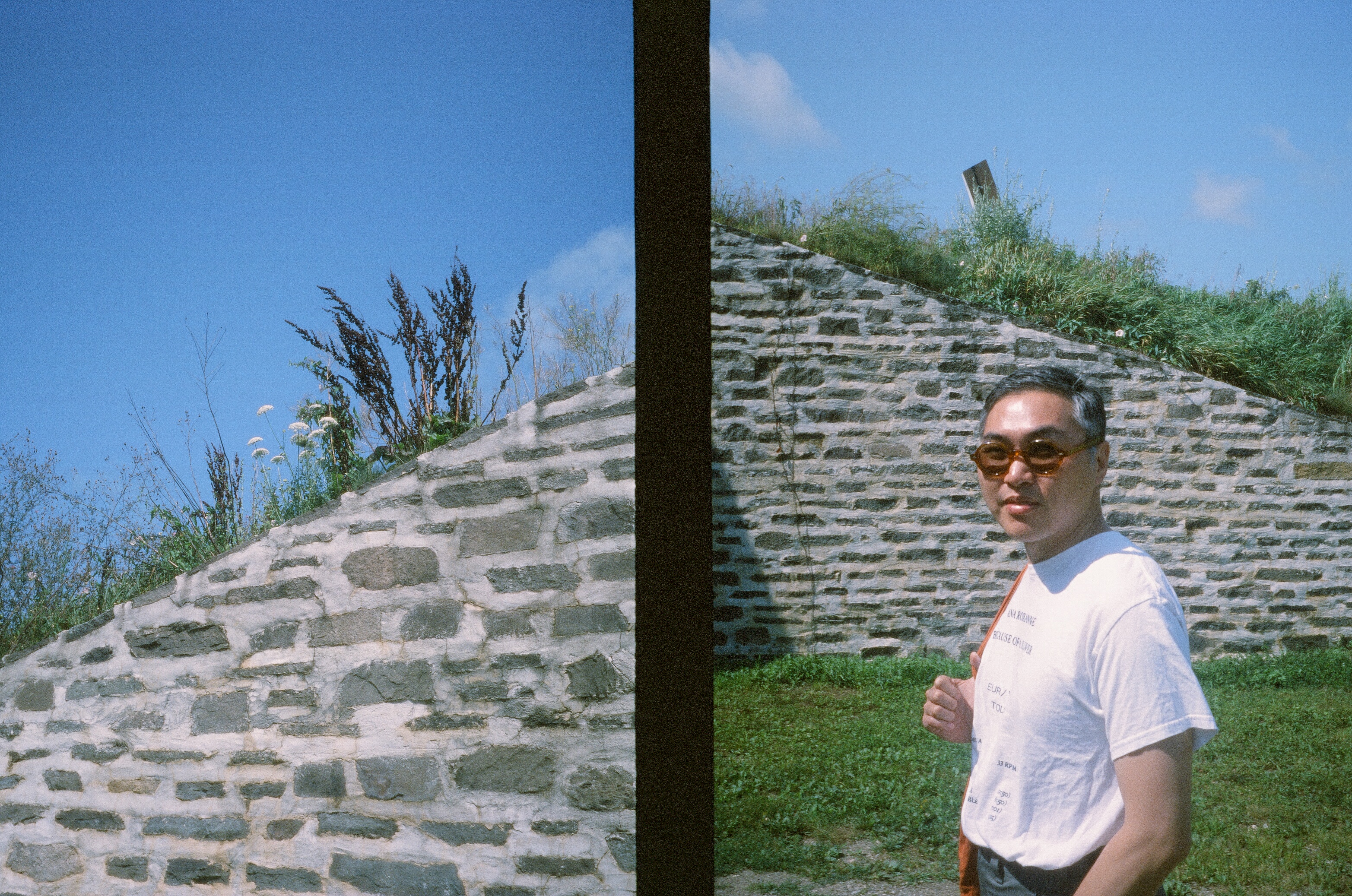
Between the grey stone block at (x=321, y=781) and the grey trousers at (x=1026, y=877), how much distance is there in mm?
1994

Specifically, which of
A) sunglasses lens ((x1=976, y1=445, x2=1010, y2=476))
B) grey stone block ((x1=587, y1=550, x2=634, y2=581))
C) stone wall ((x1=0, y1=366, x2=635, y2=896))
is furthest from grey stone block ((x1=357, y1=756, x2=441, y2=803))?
sunglasses lens ((x1=976, y1=445, x2=1010, y2=476))

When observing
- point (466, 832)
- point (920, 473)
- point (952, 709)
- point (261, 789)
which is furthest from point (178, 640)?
point (920, 473)

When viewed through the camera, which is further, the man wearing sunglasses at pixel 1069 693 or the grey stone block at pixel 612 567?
the grey stone block at pixel 612 567

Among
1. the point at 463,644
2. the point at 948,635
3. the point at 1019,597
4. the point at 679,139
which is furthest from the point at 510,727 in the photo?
the point at 948,635

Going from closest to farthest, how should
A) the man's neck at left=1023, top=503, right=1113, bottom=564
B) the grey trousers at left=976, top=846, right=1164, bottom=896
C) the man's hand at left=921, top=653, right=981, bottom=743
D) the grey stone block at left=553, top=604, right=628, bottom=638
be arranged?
the grey trousers at left=976, top=846, right=1164, bottom=896 < the man's neck at left=1023, top=503, right=1113, bottom=564 < the man's hand at left=921, top=653, right=981, bottom=743 < the grey stone block at left=553, top=604, right=628, bottom=638

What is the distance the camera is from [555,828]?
7.77 feet

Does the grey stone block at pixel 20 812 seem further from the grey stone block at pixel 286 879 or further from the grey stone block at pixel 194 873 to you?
the grey stone block at pixel 286 879

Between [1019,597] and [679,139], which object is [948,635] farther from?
[679,139]

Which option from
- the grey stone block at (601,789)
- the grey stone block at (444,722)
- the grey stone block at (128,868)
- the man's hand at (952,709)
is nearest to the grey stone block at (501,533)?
the grey stone block at (444,722)

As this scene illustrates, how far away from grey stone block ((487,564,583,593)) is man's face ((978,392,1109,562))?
55.8 inches

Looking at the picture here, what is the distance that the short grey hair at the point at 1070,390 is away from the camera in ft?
4.68

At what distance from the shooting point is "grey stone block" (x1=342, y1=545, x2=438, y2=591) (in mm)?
2547

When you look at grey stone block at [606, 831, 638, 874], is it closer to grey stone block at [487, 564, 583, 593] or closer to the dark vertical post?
the dark vertical post

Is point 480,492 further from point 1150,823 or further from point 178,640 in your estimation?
point 1150,823
